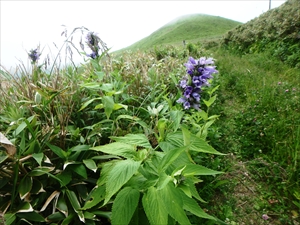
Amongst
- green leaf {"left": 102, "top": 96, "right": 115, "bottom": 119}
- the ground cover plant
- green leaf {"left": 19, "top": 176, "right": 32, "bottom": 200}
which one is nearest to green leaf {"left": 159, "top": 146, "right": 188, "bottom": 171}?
the ground cover plant

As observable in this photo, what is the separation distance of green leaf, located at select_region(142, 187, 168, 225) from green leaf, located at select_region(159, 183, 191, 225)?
0.02m

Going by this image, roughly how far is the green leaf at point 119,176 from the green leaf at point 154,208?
0.10 meters

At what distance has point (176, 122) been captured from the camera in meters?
1.22

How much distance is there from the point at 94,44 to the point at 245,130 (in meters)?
1.87

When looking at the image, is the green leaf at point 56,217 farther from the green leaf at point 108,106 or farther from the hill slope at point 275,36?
the hill slope at point 275,36

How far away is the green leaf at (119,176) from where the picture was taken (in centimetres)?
73

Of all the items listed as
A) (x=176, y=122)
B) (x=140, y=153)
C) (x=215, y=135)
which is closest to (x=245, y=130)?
(x=215, y=135)

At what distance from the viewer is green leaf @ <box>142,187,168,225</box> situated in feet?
2.23

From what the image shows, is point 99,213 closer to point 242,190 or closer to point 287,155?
point 242,190

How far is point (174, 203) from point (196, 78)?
3.06 ft

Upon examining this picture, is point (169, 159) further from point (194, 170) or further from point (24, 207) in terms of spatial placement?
point (24, 207)

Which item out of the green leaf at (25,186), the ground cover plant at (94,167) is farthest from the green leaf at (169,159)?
the green leaf at (25,186)

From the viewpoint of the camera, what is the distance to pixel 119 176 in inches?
30.0

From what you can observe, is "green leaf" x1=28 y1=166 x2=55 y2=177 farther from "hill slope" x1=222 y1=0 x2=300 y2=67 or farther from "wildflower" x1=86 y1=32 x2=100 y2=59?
"hill slope" x1=222 y1=0 x2=300 y2=67
